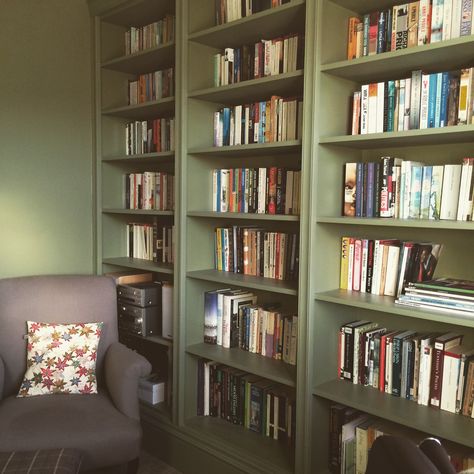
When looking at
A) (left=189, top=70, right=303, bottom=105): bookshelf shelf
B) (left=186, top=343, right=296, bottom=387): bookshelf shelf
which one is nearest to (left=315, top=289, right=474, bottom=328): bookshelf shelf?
(left=186, top=343, right=296, bottom=387): bookshelf shelf

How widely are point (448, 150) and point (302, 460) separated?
4.33ft

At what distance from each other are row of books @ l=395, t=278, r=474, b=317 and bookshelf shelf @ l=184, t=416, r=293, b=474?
2.97 ft

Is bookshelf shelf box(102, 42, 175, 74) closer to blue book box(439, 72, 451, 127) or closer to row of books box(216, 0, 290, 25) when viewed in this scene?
row of books box(216, 0, 290, 25)

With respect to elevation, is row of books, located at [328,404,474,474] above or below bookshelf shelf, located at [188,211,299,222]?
below

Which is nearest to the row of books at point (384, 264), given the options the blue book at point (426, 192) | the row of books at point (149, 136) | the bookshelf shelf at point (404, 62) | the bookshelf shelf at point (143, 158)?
the blue book at point (426, 192)

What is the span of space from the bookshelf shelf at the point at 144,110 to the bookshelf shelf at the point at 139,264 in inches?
33.0

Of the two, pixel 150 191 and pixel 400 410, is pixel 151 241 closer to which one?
pixel 150 191

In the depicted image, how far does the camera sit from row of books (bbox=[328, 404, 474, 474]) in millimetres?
2051

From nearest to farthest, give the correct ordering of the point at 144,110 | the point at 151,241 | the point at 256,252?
the point at 256,252 < the point at 144,110 < the point at 151,241

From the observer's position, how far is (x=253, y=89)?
235cm

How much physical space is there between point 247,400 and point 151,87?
176 cm

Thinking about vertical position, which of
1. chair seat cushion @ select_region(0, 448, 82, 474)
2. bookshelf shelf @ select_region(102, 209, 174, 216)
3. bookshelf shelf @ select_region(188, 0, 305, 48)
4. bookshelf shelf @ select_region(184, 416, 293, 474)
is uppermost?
bookshelf shelf @ select_region(188, 0, 305, 48)

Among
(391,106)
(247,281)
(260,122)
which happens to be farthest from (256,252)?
(391,106)

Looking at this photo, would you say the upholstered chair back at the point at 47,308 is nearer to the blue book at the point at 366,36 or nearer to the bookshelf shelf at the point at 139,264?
the bookshelf shelf at the point at 139,264
